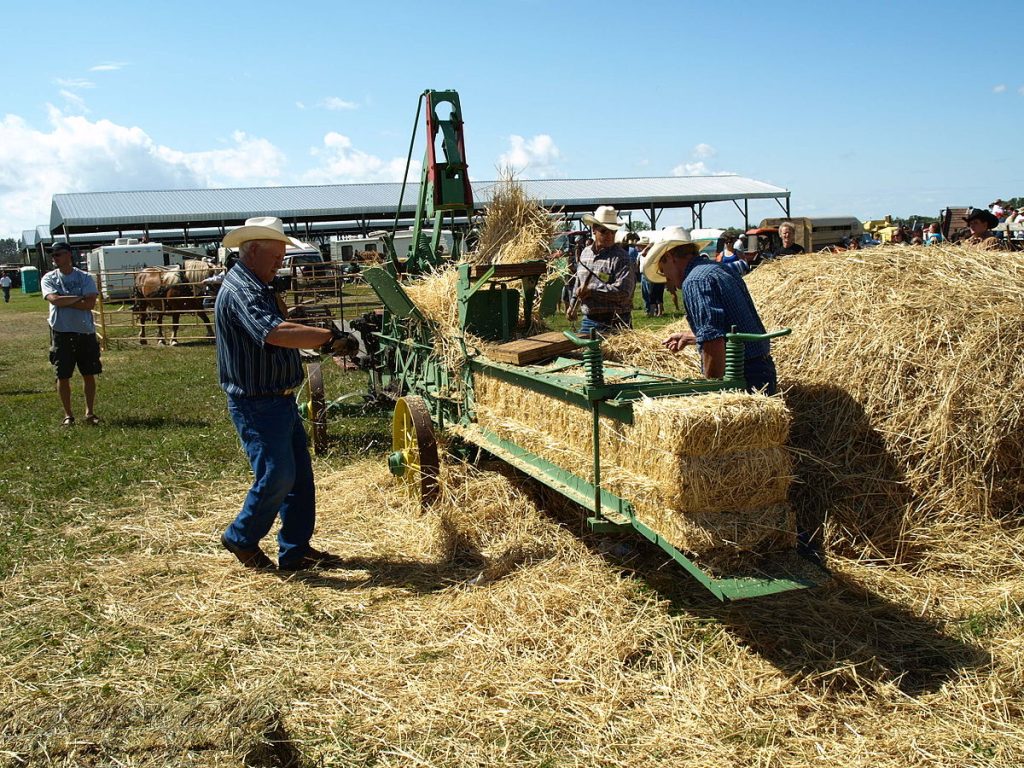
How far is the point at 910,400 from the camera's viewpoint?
5051mm

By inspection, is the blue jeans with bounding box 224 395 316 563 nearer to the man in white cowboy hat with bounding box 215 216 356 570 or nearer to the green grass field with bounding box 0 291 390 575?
the man in white cowboy hat with bounding box 215 216 356 570

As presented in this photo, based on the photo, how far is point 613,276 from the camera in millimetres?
6906

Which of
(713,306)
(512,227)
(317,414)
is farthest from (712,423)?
(317,414)

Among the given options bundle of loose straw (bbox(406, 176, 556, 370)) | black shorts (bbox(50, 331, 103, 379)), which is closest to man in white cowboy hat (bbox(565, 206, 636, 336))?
bundle of loose straw (bbox(406, 176, 556, 370))

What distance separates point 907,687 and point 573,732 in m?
1.45

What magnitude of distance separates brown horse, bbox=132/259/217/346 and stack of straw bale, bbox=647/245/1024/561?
15.7 meters

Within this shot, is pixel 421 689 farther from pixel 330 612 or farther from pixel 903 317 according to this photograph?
pixel 903 317

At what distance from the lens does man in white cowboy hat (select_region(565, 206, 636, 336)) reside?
682cm

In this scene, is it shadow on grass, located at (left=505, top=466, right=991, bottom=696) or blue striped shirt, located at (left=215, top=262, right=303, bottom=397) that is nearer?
shadow on grass, located at (left=505, top=466, right=991, bottom=696)

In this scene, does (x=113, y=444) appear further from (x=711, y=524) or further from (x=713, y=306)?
(x=711, y=524)

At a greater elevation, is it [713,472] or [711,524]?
[713,472]

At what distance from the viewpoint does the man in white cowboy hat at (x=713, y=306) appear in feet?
14.8

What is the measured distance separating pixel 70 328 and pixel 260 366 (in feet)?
19.0

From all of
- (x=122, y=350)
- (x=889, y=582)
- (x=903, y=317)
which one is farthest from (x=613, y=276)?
(x=122, y=350)
